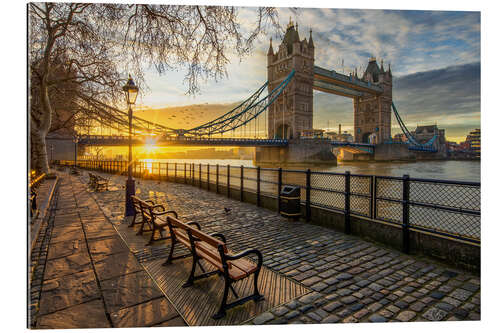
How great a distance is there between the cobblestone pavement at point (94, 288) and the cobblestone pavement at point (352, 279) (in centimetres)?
113

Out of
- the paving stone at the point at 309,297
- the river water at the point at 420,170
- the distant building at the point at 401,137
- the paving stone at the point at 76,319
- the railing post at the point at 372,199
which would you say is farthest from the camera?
the distant building at the point at 401,137

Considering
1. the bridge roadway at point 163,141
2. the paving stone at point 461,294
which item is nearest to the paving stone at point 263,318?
the paving stone at point 461,294

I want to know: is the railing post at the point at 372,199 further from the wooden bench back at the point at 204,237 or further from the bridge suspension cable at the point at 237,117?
the bridge suspension cable at the point at 237,117

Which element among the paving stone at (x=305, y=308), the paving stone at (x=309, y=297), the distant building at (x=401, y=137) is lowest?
the paving stone at (x=305, y=308)

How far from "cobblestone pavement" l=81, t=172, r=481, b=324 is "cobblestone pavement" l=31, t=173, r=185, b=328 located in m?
1.13

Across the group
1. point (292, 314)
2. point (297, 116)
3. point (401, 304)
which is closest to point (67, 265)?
point (292, 314)

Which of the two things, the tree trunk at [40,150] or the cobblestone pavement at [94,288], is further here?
the tree trunk at [40,150]

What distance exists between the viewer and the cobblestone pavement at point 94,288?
2.54 metres

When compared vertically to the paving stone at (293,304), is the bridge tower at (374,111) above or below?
above

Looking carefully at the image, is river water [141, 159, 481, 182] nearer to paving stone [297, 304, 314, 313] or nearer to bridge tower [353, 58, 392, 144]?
bridge tower [353, 58, 392, 144]

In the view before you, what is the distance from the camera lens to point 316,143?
177ft

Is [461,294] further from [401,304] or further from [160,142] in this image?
[160,142]

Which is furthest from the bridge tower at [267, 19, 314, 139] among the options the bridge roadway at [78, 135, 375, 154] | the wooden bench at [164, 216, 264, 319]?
the wooden bench at [164, 216, 264, 319]

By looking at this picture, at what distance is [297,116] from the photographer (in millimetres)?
61750
